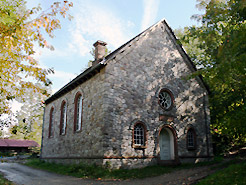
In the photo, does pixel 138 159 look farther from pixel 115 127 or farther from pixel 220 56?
pixel 220 56

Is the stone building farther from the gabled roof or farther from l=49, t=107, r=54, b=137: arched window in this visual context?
l=49, t=107, r=54, b=137: arched window

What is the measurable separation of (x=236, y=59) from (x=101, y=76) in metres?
7.22

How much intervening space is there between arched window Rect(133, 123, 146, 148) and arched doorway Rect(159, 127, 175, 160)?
1.88 meters

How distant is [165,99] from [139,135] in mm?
3713

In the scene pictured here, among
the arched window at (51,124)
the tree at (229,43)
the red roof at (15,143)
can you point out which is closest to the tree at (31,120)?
the red roof at (15,143)

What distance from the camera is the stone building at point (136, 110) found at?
12.2 meters

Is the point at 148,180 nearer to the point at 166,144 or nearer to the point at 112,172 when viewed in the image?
the point at 112,172

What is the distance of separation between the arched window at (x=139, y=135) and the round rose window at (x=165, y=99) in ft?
8.33

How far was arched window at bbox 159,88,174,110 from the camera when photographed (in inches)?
594

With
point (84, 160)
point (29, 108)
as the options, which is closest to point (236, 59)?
point (84, 160)

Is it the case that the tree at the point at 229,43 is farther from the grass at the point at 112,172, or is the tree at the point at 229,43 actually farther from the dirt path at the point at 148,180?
the grass at the point at 112,172

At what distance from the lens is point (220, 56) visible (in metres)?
8.16

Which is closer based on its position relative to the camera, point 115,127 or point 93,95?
point 115,127

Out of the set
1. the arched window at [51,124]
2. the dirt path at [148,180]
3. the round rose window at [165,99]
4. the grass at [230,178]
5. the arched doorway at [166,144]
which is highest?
the round rose window at [165,99]
